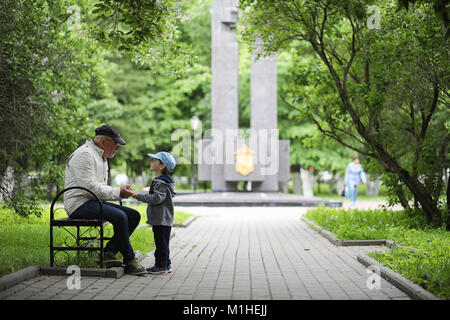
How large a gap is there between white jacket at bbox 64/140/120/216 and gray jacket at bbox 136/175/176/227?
45 centimetres

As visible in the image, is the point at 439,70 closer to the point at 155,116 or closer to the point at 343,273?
the point at 343,273

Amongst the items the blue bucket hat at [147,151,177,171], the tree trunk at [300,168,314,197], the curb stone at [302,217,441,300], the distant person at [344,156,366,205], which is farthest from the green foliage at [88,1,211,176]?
the blue bucket hat at [147,151,177,171]

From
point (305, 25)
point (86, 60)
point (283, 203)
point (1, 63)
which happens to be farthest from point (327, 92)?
point (283, 203)

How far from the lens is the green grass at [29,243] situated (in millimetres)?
7352

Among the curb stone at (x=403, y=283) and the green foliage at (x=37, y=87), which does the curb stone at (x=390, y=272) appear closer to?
the curb stone at (x=403, y=283)

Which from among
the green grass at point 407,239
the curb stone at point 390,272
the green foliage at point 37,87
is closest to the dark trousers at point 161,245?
the curb stone at point 390,272

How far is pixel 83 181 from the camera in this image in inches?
282

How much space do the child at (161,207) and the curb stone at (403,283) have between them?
2.71 m

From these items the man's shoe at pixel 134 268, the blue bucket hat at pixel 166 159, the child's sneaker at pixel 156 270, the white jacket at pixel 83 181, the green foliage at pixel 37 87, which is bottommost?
the child's sneaker at pixel 156 270

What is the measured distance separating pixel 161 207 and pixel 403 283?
307 cm

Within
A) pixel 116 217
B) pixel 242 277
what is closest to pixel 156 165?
pixel 116 217
